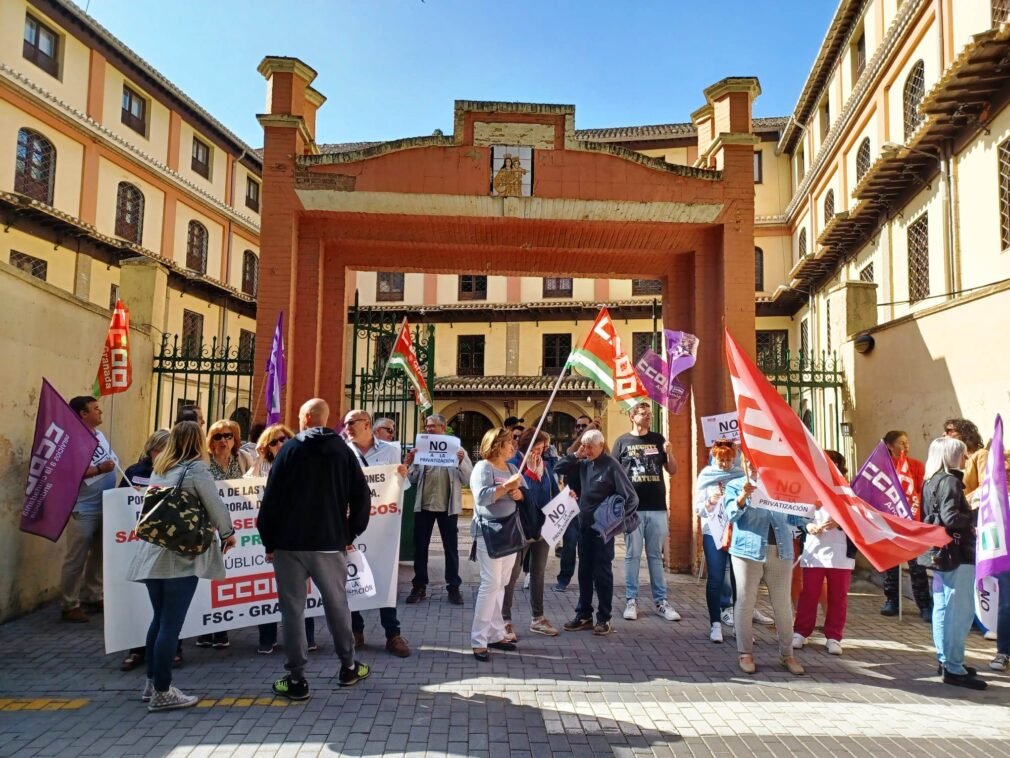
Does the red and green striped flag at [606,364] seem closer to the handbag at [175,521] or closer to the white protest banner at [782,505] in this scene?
the white protest banner at [782,505]

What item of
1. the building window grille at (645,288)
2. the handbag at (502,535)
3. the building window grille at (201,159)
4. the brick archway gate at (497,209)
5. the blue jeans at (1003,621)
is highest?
the building window grille at (201,159)

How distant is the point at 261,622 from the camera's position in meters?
5.79

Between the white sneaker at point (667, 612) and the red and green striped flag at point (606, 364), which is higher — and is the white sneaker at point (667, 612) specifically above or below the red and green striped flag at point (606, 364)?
below

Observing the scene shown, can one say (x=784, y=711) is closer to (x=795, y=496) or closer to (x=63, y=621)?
(x=795, y=496)

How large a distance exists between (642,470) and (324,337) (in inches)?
191

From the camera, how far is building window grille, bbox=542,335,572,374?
31.4m

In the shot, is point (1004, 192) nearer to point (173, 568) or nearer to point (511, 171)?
point (511, 171)

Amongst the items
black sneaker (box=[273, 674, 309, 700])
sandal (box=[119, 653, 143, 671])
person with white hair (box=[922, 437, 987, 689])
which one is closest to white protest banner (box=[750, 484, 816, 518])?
person with white hair (box=[922, 437, 987, 689])

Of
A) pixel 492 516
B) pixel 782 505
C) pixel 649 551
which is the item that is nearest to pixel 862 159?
pixel 649 551

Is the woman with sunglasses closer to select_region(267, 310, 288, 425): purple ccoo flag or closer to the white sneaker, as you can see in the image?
select_region(267, 310, 288, 425): purple ccoo flag

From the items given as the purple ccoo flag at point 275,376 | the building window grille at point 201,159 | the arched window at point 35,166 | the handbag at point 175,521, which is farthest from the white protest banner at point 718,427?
the building window grille at point 201,159

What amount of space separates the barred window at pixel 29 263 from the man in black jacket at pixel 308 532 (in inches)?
704

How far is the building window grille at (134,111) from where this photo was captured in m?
24.3

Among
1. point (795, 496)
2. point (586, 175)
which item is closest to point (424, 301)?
point (586, 175)
